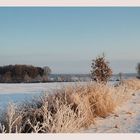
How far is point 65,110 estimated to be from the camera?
3570 mm

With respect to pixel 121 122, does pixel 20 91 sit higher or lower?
higher

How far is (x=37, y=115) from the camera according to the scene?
12.4 ft

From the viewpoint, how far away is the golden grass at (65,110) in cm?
343

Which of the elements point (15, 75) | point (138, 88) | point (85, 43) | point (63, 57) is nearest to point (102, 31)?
point (85, 43)

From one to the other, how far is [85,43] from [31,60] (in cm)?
57

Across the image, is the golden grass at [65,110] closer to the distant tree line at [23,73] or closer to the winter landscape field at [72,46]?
the winter landscape field at [72,46]

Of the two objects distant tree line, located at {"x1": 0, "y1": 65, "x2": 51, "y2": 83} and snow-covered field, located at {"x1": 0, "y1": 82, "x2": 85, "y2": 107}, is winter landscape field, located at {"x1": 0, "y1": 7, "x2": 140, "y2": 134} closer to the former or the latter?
distant tree line, located at {"x1": 0, "y1": 65, "x2": 51, "y2": 83}

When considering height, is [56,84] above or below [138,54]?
below

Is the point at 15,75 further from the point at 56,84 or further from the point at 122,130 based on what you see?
the point at 122,130

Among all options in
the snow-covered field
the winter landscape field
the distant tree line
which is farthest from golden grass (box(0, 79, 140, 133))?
the snow-covered field

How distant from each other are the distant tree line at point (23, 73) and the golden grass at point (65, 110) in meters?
0.47

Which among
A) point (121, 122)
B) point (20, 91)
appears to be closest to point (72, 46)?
point (121, 122)

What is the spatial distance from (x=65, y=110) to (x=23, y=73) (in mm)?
1489

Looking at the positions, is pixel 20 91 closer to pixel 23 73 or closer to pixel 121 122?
pixel 23 73
